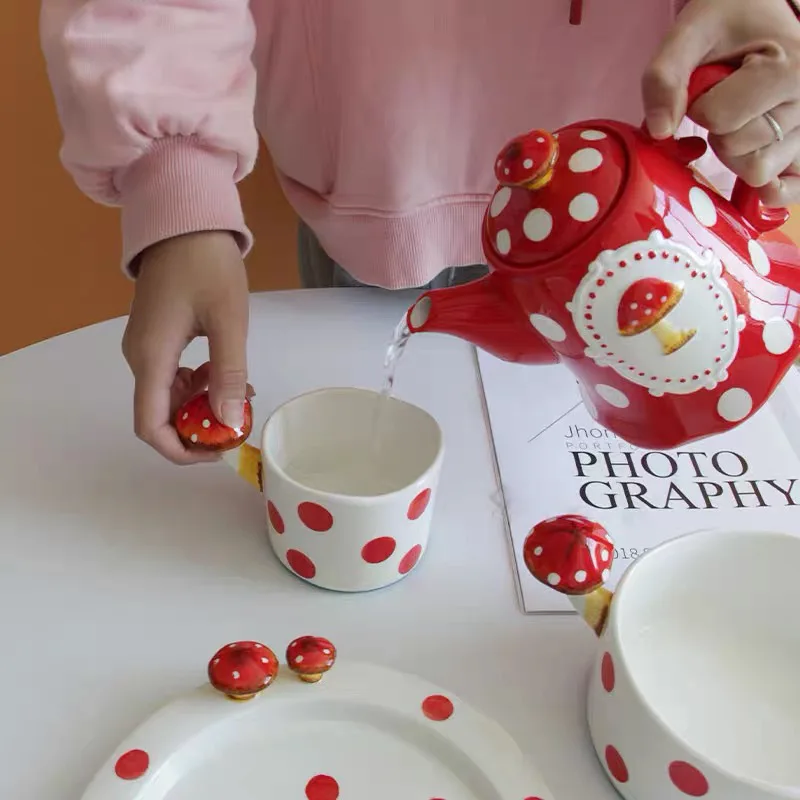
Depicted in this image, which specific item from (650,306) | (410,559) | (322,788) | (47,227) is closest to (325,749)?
(322,788)

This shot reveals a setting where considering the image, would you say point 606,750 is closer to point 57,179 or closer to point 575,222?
point 575,222

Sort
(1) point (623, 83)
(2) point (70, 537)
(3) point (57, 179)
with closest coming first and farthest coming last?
(2) point (70, 537) → (1) point (623, 83) → (3) point (57, 179)

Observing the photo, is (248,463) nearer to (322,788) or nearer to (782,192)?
(322,788)

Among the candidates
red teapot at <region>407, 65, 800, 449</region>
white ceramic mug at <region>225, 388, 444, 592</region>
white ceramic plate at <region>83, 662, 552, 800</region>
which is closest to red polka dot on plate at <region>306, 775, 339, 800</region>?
white ceramic plate at <region>83, 662, 552, 800</region>

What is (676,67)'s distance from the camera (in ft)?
1.34

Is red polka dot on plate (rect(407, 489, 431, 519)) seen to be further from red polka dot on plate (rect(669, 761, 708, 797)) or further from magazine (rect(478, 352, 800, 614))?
red polka dot on plate (rect(669, 761, 708, 797))

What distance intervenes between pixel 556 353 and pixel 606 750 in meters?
0.19

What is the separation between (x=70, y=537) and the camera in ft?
1.74

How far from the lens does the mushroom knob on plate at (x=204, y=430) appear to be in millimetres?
486

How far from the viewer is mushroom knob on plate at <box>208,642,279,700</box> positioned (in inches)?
16.6

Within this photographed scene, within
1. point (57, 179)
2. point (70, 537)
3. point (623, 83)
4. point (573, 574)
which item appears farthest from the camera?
point (57, 179)

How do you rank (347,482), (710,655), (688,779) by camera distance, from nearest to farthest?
(688,779), (710,655), (347,482)

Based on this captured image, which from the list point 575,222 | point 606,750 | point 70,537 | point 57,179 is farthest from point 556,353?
point 57,179

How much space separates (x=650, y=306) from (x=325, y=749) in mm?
244
